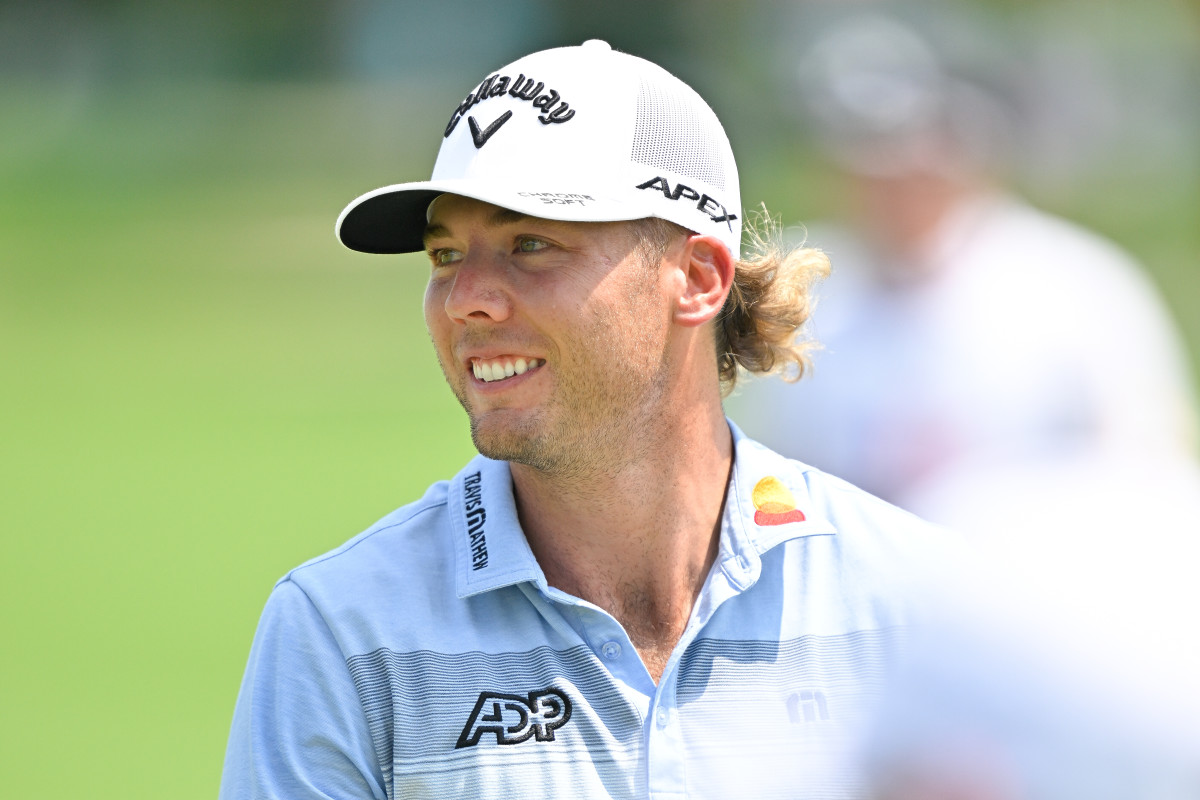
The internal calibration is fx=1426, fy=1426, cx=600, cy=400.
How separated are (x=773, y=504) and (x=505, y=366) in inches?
25.4

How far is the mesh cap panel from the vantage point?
10.1 ft

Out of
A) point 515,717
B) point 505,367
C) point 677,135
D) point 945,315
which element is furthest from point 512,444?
point 945,315

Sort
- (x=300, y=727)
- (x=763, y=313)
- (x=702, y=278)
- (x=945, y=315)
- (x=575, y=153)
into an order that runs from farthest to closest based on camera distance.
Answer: (x=945, y=315) < (x=763, y=313) < (x=702, y=278) < (x=575, y=153) < (x=300, y=727)

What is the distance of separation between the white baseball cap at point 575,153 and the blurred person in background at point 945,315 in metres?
1.63

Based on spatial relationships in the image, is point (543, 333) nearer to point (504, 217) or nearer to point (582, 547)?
point (504, 217)

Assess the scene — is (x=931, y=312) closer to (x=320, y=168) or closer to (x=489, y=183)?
(x=489, y=183)

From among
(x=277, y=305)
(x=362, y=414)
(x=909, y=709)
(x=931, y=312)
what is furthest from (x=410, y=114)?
(x=909, y=709)

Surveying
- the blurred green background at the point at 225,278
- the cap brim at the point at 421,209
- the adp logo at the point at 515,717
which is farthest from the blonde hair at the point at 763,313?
the blurred green background at the point at 225,278

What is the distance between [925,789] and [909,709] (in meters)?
0.07

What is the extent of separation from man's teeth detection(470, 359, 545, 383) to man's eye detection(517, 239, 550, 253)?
0.78 feet

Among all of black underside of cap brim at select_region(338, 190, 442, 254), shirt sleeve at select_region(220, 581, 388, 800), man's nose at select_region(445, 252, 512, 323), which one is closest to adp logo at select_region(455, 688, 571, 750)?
shirt sleeve at select_region(220, 581, 388, 800)

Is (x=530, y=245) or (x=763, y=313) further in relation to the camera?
(x=763, y=313)

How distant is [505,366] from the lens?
116 inches

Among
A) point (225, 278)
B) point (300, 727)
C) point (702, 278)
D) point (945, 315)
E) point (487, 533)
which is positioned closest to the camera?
point (300, 727)
